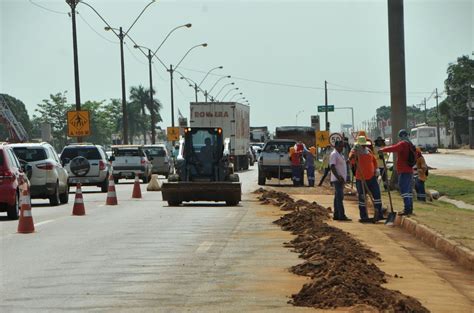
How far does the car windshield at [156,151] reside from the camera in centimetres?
5164

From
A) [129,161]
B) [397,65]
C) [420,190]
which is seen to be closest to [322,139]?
[129,161]

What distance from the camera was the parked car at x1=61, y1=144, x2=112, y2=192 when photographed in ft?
114

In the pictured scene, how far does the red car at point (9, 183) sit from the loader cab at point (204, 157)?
6.42 metres

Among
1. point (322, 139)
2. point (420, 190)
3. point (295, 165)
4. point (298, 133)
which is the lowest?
point (420, 190)

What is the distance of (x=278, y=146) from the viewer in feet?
140

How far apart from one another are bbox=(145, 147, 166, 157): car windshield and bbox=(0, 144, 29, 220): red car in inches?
1131

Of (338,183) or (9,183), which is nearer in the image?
(338,183)

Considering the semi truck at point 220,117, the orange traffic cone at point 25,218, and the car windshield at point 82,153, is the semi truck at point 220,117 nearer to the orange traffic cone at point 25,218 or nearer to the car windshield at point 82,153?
the car windshield at point 82,153

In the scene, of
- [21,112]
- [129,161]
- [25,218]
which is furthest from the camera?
[21,112]

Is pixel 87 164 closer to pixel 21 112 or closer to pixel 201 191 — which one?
pixel 201 191

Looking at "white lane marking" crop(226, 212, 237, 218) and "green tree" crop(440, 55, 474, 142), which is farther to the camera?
"green tree" crop(440, 55, 474, 142)

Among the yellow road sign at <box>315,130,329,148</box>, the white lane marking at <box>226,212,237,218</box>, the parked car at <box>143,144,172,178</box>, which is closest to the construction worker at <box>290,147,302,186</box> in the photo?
the yellow road sign at <box>315,130,329,148</box>

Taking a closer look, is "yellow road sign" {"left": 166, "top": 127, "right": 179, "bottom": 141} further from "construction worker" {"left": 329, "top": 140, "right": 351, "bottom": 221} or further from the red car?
"construction worker" {"left": 329, "top": 140, "right": 351, "bottom": 221}

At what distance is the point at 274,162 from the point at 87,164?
10.0m
